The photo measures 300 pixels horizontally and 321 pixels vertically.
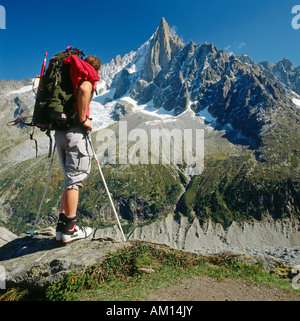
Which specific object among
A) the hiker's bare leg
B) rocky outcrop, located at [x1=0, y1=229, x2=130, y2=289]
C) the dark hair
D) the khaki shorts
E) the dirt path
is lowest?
the dirt path

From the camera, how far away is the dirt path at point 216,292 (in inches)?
201

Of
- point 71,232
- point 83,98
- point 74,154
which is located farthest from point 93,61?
point 71,232

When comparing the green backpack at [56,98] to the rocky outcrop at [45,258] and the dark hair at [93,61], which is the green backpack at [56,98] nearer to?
the dark hair at [93,61]

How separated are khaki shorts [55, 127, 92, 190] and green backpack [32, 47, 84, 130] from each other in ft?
0.99

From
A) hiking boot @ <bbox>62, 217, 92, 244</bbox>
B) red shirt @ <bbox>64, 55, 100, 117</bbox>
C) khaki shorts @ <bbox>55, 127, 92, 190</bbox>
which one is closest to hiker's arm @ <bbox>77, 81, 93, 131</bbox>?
red shirt @ <bbox>64, 55, 100, 117</bbox>

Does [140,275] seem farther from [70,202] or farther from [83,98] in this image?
[83,98]

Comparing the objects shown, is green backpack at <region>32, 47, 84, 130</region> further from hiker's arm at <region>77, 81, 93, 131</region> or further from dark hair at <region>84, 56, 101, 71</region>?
dark hair at <region>84, 56, 101, 71</region>

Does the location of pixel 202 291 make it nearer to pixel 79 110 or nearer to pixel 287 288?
pixel 287 288

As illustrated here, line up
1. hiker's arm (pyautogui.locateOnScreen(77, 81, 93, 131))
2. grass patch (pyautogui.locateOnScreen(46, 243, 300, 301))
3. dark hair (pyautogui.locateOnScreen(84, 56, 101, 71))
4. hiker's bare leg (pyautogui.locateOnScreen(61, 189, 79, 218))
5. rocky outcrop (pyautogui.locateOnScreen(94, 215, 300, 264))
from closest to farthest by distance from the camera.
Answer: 1. grass patch (pyautogui.locateOnScreen(46, 243, 300, 301))
2. hiker's arm (pyautogui.locateOnScreen(77, 81, 93, 131))
3. hiker's bare leg (pyautogui.locateOnScreen(61, 189, 79, 218))
4. dark hair (pyautogui.locateOnScreen(84, 56, 101, 71))
5. rocky outcrop (pyautogui.locateOnScreen(94, 215, 300, 264))

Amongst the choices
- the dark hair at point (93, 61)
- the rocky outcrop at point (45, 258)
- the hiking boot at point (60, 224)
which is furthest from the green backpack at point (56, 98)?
the rocky outcrop at point (45, 258)

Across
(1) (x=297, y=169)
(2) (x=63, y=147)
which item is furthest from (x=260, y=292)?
(1) (x=297, y=169)

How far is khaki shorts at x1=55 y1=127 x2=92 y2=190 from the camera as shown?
6.52 m

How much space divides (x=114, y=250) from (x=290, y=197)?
213 m

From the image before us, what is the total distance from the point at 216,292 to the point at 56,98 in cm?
683
